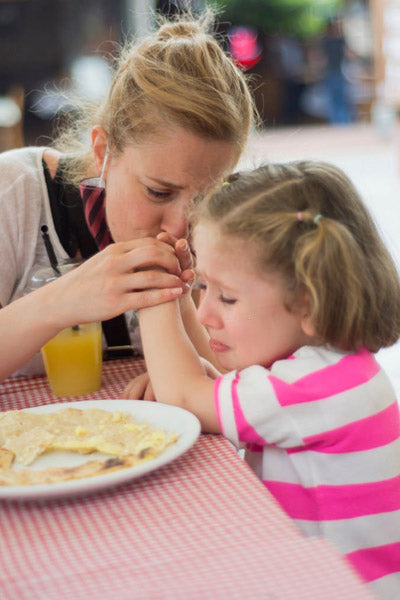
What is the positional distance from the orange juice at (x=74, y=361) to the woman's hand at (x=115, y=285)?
0.27 feet

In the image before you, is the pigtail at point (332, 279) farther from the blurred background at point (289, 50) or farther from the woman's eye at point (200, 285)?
the blurred background at point (289, 50)

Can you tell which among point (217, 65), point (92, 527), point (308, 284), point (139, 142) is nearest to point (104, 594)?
point (92, 527)

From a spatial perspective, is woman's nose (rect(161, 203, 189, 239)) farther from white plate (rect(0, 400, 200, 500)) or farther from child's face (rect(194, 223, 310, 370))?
white plate (rect(0, 400, 200, 500))

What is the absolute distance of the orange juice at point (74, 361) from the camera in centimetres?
144

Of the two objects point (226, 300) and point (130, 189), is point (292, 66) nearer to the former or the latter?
point (130, 189)

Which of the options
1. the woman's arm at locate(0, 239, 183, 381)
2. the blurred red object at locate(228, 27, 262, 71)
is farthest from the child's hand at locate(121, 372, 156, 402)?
the blurred red object at locate(228, 27, 262, 71)

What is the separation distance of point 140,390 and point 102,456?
11.6 inches

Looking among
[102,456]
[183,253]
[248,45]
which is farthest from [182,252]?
[248,45]

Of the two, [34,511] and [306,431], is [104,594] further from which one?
[306,431]

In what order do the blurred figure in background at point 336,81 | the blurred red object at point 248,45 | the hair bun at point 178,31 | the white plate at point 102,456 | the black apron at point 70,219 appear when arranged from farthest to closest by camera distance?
the blurred red object at point 248,45 → the blurred figure in background at point 336,81 → the black apron at point 70,219 → the hair bun at point 178,31 → the white plate at point 102,456

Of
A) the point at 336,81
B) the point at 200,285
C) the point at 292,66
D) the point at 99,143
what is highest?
the point at 99,143

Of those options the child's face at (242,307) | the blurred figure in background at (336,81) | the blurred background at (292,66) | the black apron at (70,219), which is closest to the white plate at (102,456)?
the child's face at (242,307)

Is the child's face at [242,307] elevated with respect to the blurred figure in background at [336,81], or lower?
elevated

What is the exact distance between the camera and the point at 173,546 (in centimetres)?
88
